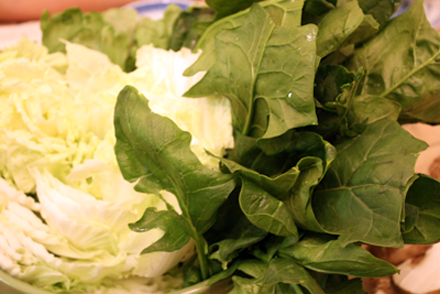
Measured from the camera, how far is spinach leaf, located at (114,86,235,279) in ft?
1.26

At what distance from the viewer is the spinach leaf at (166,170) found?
15.1 inches

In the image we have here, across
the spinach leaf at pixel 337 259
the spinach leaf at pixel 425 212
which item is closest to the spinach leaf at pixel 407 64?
the spinach leaf at pixel 425 212

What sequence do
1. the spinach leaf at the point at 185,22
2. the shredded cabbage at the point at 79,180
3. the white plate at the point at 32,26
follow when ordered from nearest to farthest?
the shredded cabbage at the point at 79,180, the spinach leaf at the point at 185,22, the white plate at the point at 32,26

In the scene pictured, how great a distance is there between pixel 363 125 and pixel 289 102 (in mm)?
127

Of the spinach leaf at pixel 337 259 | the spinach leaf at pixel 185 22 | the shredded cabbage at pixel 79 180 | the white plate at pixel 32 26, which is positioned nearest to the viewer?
the spinach leaf at pixel 337 259

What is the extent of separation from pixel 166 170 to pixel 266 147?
0.12 metres

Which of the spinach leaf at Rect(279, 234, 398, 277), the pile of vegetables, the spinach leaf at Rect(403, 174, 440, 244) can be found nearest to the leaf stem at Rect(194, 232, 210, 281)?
the pile of vegetables

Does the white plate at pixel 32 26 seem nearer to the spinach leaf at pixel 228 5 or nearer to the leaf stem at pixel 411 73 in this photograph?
the spinach leaf at pixel 228 5

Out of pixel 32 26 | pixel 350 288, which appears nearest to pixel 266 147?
pixel 350 288

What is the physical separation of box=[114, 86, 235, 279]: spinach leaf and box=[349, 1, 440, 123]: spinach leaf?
28cm

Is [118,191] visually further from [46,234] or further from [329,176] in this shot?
[329,176]

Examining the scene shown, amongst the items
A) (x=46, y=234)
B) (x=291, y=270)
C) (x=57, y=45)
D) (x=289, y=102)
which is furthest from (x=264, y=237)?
(x=57, y=45)

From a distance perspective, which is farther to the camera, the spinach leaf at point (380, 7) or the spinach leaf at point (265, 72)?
the spinach leaf at point (380, 7)

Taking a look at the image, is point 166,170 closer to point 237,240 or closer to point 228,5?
point 237,240
